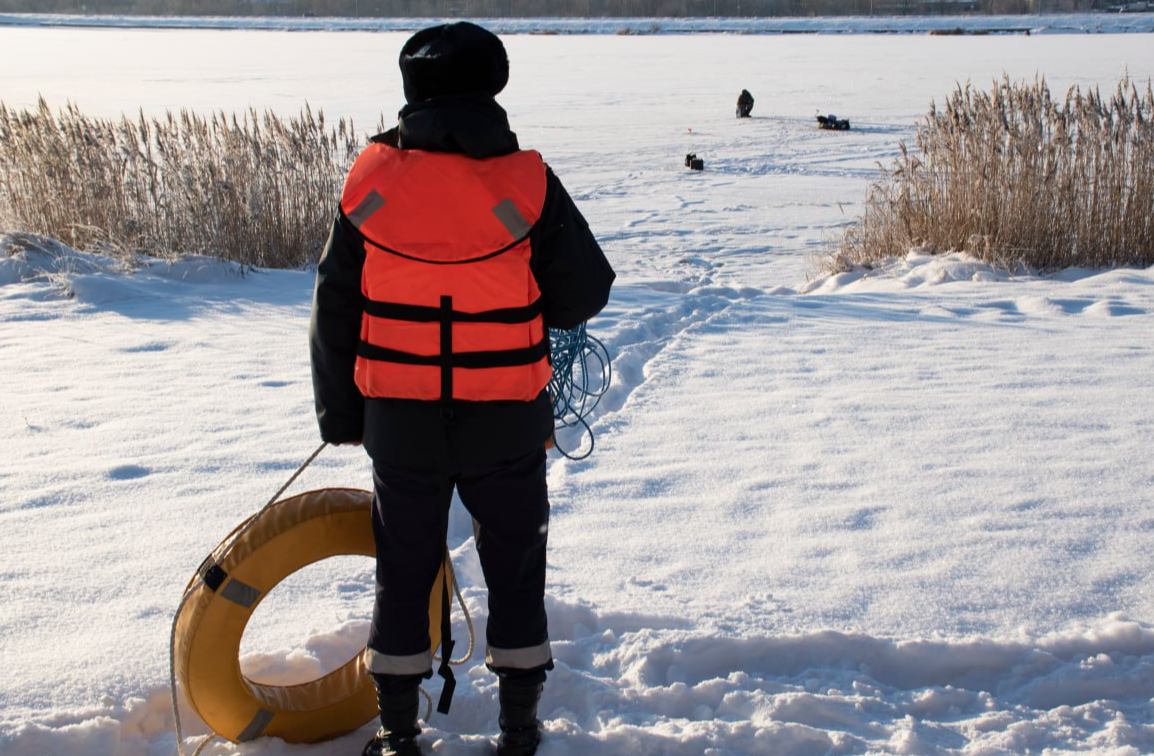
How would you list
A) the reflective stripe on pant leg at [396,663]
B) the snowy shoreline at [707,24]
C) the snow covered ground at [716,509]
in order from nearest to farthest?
1. the reflective stripe on pant leg at [396,663]
2. the snow covered ground at [716,509]
3. the snowy shoreline at [707,24]

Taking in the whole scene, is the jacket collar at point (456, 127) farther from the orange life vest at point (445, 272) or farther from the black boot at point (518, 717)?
the black boot at point (518, 717)

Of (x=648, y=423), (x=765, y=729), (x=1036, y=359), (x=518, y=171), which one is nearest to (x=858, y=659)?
(x=765, y=729)

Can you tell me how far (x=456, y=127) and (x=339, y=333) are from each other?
0.49 m

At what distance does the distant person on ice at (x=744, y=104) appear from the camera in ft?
58.0

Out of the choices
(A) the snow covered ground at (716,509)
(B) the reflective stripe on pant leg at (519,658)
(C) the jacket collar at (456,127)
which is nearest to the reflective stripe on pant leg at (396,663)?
(B) the reflective stripe on pant leg at (519,658)

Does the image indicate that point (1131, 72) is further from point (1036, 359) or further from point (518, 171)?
point (518, 171)

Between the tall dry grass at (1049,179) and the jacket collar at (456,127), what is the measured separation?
246 inches

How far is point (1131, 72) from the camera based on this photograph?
70.8 ft

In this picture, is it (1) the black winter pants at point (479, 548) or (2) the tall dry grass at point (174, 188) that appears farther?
(2) the tall dry grass at point (174, 188)

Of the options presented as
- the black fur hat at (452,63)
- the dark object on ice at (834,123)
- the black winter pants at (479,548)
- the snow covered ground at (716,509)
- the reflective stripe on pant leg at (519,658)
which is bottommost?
the snow covered ground at (716,509)

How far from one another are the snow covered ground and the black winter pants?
1.01 feet

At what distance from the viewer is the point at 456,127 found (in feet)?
6.43

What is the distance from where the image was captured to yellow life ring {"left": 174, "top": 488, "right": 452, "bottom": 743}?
224cm

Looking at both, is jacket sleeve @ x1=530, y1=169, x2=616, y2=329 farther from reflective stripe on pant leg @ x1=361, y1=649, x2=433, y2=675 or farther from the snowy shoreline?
the snowy shoreline
